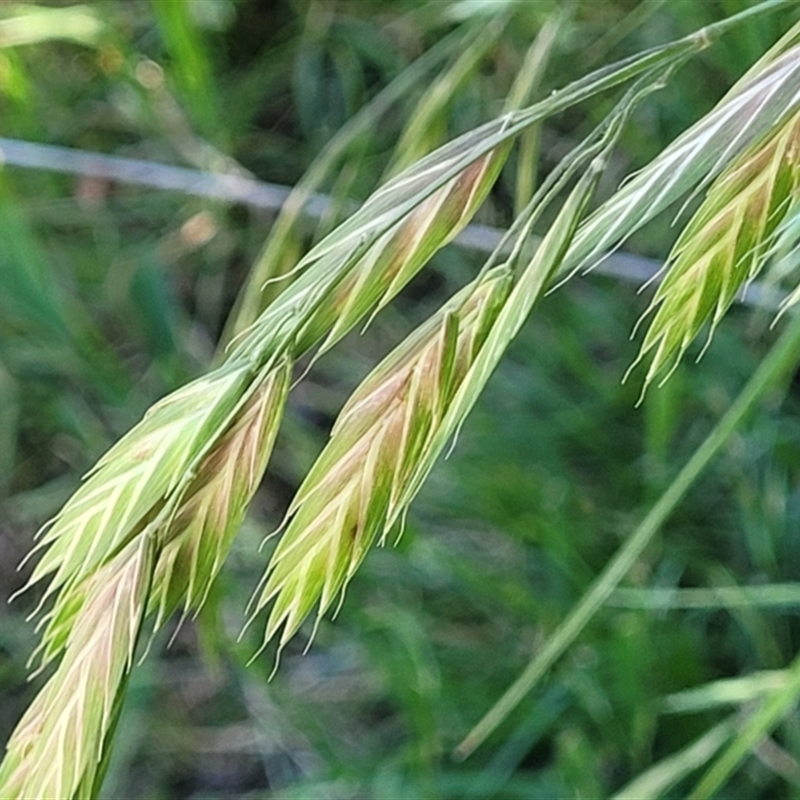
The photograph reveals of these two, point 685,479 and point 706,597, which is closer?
point 685,479

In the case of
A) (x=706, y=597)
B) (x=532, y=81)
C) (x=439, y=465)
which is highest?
(x=532, y=81)

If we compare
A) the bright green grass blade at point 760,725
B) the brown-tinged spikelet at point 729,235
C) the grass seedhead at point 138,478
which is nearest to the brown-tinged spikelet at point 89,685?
the grass seedhead at point 138,478

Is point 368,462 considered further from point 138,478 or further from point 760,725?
point 760,725

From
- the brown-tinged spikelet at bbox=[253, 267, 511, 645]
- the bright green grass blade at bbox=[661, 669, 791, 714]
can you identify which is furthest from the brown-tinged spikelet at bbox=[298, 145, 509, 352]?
the bright green grass blade at bbox=[661, 669, 791, 714]

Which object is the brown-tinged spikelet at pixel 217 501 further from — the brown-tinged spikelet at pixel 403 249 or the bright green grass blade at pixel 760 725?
the bright green grass blade at pixel 760 725

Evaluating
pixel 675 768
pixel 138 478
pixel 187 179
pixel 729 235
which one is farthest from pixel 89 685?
pixel 187 179

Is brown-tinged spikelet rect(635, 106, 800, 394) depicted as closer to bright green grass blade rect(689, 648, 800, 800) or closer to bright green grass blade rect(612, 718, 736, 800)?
bright green grass blade rect(689, 648, 800, 800)
